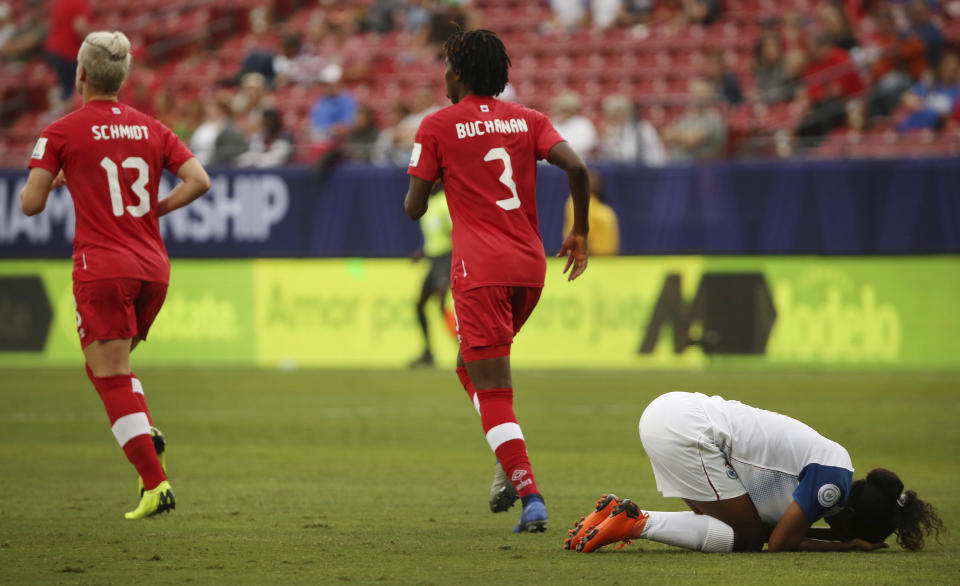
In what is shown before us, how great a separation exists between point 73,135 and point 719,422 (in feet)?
11.1

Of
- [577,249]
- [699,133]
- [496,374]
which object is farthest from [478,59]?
[699,133]

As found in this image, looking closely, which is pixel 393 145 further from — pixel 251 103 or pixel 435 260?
pixel 251 103

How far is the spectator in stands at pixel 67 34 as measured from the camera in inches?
912

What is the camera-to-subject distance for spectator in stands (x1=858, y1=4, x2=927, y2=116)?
59.5 feet

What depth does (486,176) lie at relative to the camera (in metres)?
6.80

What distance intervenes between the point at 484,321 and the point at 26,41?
848 inches

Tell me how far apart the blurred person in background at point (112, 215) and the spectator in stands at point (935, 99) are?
40.8ft

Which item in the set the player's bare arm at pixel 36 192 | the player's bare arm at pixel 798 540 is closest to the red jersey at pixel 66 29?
the player's bare arm at pixel 36 192

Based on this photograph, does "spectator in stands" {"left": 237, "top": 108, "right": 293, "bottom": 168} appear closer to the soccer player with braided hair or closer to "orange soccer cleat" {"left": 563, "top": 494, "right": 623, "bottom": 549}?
the soccer player with braided hair

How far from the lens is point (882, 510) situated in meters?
6.08

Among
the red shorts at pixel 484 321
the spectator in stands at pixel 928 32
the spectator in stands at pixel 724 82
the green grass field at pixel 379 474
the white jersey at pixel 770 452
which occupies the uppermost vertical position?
the spectator in stands at pixel 928 32

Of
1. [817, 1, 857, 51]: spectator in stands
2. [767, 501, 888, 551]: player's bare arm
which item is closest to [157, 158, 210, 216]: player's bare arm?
[767, 501, 888, 551]: player's bare arm

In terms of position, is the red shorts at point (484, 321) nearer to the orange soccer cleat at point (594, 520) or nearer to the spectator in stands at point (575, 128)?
the orange soccer cleat at point (594, 520)

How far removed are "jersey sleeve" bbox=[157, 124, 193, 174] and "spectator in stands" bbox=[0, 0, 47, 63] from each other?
2007 centimetres
